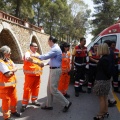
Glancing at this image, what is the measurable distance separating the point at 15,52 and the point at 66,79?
1812 centimetres

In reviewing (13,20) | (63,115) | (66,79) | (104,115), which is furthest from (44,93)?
(13,20)

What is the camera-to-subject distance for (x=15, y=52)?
78.7ft

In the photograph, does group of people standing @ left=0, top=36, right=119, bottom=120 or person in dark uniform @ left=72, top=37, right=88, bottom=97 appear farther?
person in dark uniform @ left=72, top=37, right=88, bottom=97

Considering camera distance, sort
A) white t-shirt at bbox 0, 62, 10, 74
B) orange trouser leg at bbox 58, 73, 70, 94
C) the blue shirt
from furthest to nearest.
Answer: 1. orange trouser leg at bbox 58, 73, 70, 94
2. the blue shirt
3. white t-shirt at bbox 0, 62, 10, 74

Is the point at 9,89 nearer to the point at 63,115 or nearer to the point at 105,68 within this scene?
the point at 63,115

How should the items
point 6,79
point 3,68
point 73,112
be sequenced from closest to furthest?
point 3,68, point 6,79, point 73,112

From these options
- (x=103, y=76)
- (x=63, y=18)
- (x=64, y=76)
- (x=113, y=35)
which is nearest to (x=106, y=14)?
(x=63, y=18)

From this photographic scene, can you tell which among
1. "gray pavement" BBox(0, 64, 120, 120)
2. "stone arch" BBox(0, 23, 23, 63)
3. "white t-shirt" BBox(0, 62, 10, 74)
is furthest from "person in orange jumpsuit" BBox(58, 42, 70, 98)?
"stone arch" BBox(0, 23, 23, 63)

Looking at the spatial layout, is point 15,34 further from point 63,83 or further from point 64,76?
point 63,83

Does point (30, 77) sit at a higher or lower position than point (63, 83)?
higher

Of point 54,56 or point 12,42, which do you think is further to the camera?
point 12,42

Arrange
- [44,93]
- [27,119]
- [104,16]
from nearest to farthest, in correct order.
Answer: [27,119], [44,93], [104,16]

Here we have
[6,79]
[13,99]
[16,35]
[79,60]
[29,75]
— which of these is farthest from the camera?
[16,35]

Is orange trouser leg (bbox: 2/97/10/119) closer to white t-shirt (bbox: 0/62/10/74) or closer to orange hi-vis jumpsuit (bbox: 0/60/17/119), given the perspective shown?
orange hi-vis jumpsuit (bbox: 0/60/17/119)
